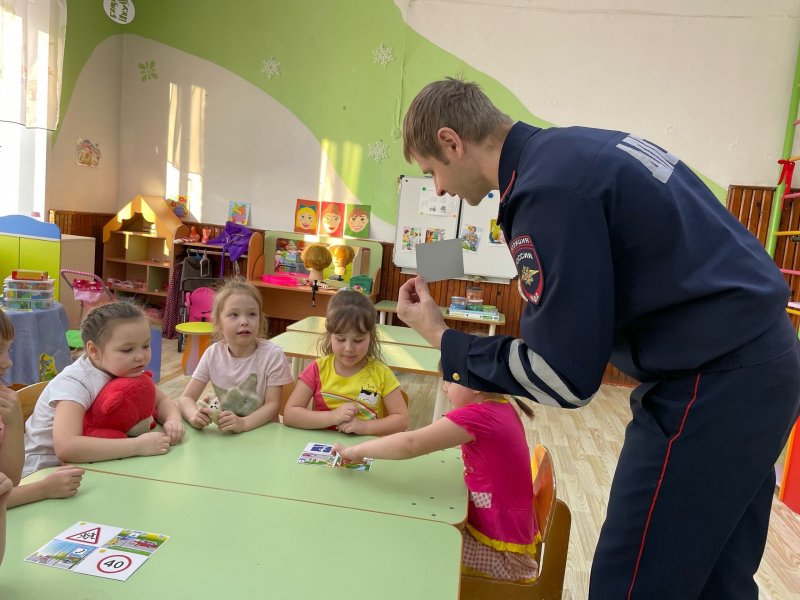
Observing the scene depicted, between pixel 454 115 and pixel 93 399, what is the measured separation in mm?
1101

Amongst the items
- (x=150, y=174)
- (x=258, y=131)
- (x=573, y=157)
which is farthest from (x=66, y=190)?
(x=573, y=157)

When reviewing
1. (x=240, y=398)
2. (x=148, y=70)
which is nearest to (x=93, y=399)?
(x=240, y=398)

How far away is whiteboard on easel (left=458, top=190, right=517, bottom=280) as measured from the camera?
5.27 metres

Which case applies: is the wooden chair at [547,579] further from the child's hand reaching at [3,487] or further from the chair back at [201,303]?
the chair back at [201,303]

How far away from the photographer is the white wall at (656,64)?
Answer: 484 centimetres

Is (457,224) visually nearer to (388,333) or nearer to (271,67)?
(388,333)

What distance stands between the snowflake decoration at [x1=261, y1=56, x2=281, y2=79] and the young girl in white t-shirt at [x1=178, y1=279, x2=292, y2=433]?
4.00 m

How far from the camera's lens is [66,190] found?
211 inches

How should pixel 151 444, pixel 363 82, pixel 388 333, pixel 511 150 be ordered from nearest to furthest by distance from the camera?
pixel 511 150 → pixel 151 444 → pixel 388 333 → pixel 363 82

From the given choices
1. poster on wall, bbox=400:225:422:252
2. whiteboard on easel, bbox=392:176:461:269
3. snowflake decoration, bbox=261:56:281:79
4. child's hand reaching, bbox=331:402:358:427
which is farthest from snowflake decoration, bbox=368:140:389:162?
child's hand reaching, bbox=331:402:358:427

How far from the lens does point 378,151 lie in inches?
215

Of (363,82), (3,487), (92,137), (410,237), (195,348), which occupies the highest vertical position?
(363,82)

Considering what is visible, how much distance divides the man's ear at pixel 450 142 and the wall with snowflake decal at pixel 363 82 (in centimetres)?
433

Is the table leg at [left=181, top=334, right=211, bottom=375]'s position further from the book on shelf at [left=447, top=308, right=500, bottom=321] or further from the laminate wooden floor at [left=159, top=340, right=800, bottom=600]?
the book on shelf at [left=447, top=308, right=500, bottom=321]
